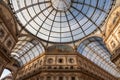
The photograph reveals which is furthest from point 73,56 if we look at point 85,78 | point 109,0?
point 109,0

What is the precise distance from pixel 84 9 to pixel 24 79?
23.2m

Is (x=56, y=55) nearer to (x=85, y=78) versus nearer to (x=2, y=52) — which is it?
(x=85, y=78)

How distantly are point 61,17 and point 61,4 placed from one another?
3.43m

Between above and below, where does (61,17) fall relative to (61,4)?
below

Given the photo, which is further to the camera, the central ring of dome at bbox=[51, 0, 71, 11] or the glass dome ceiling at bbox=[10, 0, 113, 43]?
the central ring of dome at bbox=[51, 0, 71, 11]

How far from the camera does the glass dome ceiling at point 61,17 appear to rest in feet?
138

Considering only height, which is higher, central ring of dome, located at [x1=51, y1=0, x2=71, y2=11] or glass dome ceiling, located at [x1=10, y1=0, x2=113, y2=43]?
central ring of dome, located at [x1=51, y1=0, x2=71, y2=11]

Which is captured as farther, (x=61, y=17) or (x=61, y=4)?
(x=61, y=17)

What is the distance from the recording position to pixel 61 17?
46.1 m

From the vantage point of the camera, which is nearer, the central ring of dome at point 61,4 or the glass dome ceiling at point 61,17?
the glass dome ceiling at point 61,17

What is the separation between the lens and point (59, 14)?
45.7 metres

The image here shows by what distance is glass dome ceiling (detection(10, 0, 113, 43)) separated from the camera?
42.1 m

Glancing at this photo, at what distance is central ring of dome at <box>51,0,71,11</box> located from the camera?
44156mm

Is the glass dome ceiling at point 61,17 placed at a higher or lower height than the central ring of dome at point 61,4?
lower
